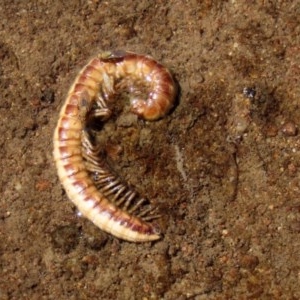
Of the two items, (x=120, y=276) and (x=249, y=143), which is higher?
(x=249, y=143)

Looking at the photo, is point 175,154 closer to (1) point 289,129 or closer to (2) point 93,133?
(2) point 93,133

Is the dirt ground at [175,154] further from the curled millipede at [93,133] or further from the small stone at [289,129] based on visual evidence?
the curled millipede at [93,133]

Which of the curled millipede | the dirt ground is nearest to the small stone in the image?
the dirt ground

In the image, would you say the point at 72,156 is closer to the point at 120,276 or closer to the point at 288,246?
the point at 120,276

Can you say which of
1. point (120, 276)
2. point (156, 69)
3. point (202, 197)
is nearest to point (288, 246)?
point (202, 197)

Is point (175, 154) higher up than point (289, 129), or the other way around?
point (289, 129)

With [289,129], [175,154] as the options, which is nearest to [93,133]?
[175,154]
